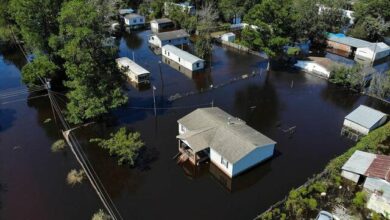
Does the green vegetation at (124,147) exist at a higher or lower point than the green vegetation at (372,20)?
lower

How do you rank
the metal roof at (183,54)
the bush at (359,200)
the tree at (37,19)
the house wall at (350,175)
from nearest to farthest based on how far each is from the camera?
the bush at (359,200) → the house wall at (350,175) → the tree at (37,19) → the metal roof at (183,54)

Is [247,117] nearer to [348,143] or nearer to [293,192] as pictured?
[348,143]

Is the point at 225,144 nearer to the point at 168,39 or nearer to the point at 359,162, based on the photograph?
the point at 359,162

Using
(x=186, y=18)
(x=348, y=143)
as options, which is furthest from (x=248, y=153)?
(x=186, y=18)

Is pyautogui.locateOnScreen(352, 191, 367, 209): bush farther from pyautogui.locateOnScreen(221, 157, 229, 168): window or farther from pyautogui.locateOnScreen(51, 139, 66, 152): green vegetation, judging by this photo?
pyautogui.locateOnScreen(51, 139, 66, 152): green vegetation

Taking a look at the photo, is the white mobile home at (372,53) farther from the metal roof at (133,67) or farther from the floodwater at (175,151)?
the metal roof at (133,67)

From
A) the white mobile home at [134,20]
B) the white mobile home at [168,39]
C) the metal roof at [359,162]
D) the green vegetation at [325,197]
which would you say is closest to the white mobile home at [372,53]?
the green vegetation at [325,197]

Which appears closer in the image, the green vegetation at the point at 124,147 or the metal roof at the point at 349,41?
A: the green vegetation at the point at 124,147
